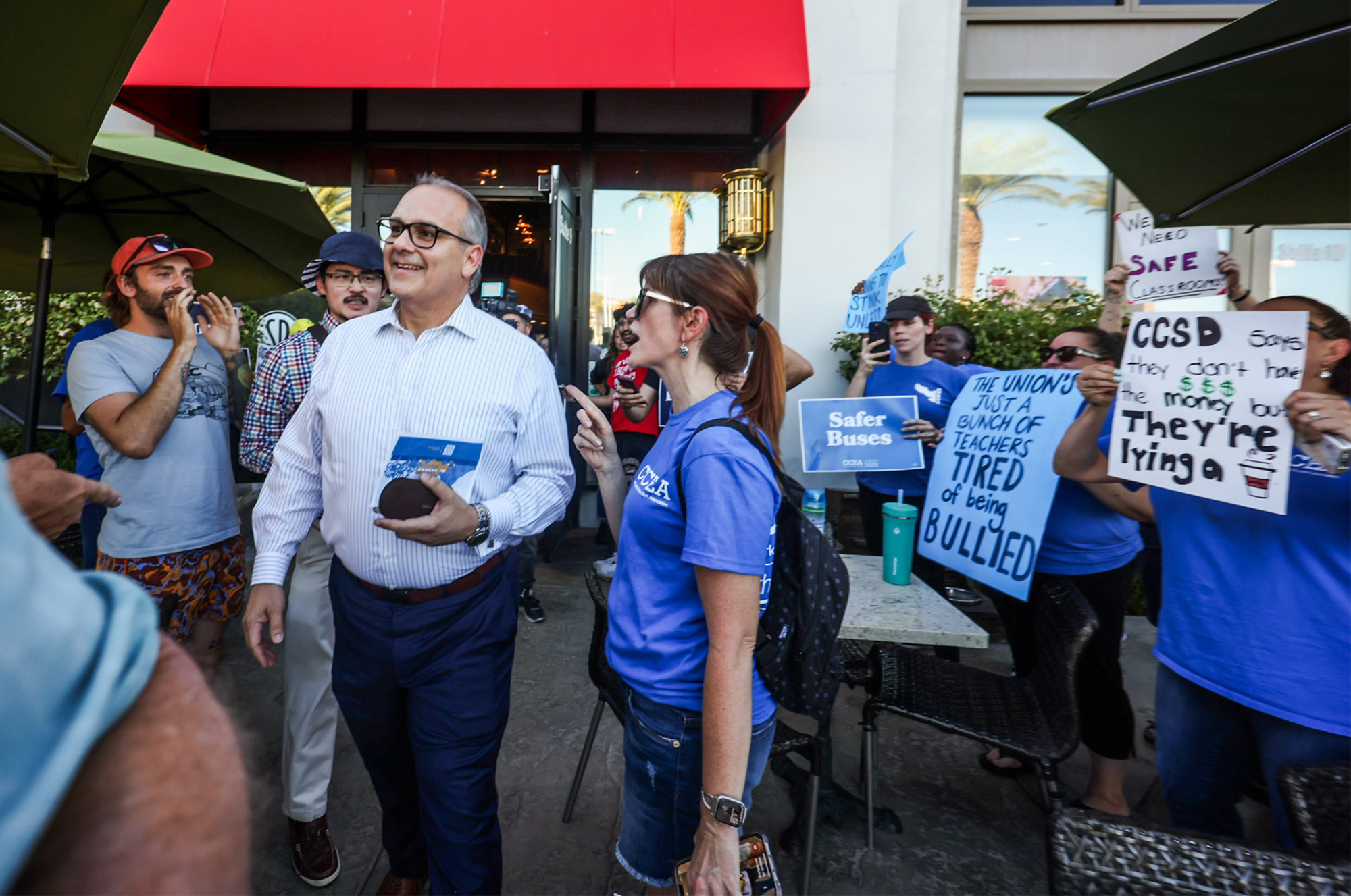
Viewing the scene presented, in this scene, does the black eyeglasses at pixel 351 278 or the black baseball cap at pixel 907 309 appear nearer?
the black eyeglasses at pixel 351 278

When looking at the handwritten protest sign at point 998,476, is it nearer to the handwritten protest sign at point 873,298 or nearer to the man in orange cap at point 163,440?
the handwritten protest sign at point 873,298

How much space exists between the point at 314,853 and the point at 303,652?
2.41 ft

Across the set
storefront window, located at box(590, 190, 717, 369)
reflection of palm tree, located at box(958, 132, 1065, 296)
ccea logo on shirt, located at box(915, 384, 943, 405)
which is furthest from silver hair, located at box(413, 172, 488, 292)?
reflection of palm tree, located at box(958, 132, 1065, 296)

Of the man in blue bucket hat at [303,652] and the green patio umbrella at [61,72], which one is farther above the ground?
the green patio umbrella at [61,72]

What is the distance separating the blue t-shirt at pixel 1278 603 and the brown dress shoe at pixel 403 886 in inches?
100

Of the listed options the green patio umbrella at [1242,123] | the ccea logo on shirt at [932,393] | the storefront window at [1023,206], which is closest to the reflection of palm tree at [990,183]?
the storefront window at [1023,206]

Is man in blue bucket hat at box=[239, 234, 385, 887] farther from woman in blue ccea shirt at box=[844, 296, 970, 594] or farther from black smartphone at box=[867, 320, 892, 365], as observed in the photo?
woman in blue ccea shirt at box=[844, 296, 970, 594]

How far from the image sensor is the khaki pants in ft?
8.45

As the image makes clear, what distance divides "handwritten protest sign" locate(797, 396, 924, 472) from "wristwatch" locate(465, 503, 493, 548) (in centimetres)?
270

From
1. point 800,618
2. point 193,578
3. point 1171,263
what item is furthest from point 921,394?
point 193,578

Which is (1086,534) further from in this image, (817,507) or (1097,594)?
(817,507)

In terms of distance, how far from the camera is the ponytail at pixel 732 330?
177 cm

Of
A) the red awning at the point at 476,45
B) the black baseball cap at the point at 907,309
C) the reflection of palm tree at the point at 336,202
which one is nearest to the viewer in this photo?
the black baseball cap at the point at 907,309

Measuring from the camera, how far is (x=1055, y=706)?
2.59m
